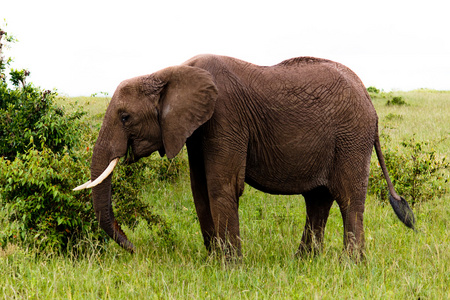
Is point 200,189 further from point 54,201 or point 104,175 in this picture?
point 54,201

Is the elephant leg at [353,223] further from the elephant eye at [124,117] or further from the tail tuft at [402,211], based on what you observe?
the elephant eye at [124,117]

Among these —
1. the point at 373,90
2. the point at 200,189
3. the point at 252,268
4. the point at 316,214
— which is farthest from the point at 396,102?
the point at 252,268

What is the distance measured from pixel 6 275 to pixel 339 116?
4.03 meters

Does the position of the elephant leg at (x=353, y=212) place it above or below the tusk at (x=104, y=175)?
below

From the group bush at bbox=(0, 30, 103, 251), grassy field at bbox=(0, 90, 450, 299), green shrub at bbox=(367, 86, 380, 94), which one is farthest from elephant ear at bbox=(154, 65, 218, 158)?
green shrub at bbox=(367, 86, 380, 94)

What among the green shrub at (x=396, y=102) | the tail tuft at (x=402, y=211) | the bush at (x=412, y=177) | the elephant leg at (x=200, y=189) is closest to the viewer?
the elephant leg at (x=200, y=189)

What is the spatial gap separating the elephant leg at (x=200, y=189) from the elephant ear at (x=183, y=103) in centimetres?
44

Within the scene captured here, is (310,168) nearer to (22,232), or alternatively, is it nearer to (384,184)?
(22,232)

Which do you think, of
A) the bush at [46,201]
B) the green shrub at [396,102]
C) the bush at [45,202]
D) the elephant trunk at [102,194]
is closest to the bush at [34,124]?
the bush at [46,201]

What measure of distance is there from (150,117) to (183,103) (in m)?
0.40

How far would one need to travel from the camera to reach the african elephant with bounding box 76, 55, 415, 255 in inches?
195

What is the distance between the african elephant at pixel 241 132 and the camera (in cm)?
496

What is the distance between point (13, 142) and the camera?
26.2 feet

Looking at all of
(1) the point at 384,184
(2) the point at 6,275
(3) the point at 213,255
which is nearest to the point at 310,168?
(3) the point at 213,255
